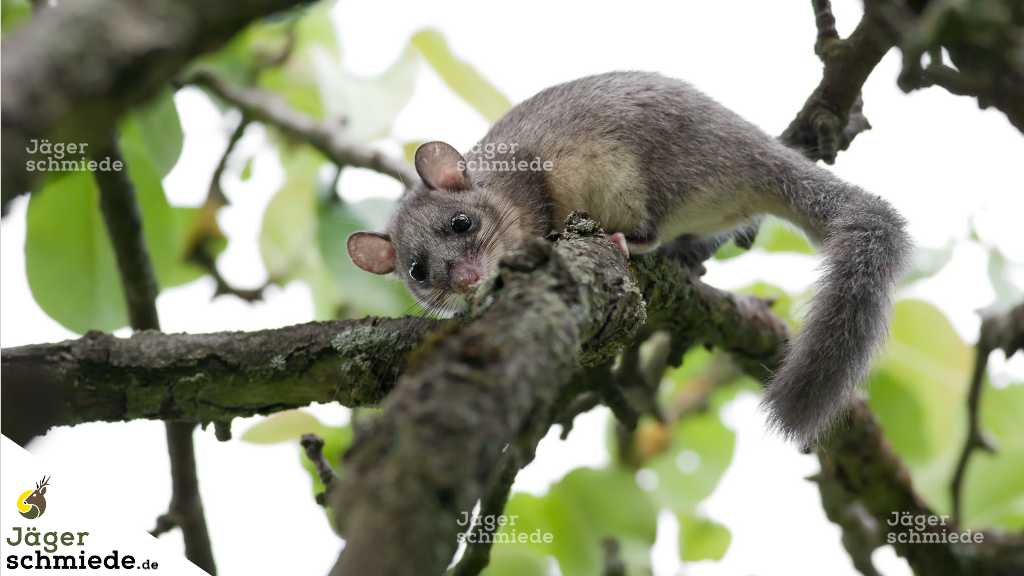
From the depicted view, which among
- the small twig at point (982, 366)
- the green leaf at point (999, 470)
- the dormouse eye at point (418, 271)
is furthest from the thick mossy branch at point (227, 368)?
the green leaf at point (999, 470)

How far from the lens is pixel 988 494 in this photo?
14.6 ft

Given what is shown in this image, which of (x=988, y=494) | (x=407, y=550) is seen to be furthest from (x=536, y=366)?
(x=988, y=494)

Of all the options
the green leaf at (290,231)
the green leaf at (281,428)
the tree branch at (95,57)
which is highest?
the green leaf at (290,231)

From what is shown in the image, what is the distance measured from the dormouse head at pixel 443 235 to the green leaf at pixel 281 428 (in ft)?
2.56

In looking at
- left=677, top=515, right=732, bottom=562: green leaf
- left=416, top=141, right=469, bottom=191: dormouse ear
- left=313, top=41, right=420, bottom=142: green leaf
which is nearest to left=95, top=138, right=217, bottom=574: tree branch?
left=416, top=141, right=469, bottom=191: dormouse ear

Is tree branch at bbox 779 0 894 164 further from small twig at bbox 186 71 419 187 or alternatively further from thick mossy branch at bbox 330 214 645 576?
thick mossy branch at bbox 330 214 645 576

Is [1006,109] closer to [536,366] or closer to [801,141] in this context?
[536,366]

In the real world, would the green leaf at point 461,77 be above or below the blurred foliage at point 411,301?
above

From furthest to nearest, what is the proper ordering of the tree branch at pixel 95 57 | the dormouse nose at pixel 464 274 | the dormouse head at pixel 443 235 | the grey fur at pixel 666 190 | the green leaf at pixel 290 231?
the green leaf at pixel 290 231
the dormouse head at pixel 443 235
the dormouse nose at pixel 464 274
the grey fur at pixel 666 190
the tree branch at pixel 95 57

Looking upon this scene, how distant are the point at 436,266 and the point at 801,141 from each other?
1724 mm

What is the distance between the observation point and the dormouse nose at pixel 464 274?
13.8 feet

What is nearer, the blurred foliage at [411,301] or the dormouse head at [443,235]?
the blurred foliage at [411,301]

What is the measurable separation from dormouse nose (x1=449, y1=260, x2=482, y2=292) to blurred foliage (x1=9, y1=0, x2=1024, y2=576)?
0.38m

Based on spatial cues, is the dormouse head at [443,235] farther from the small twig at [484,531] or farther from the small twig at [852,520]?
the small twig at [852,520]
